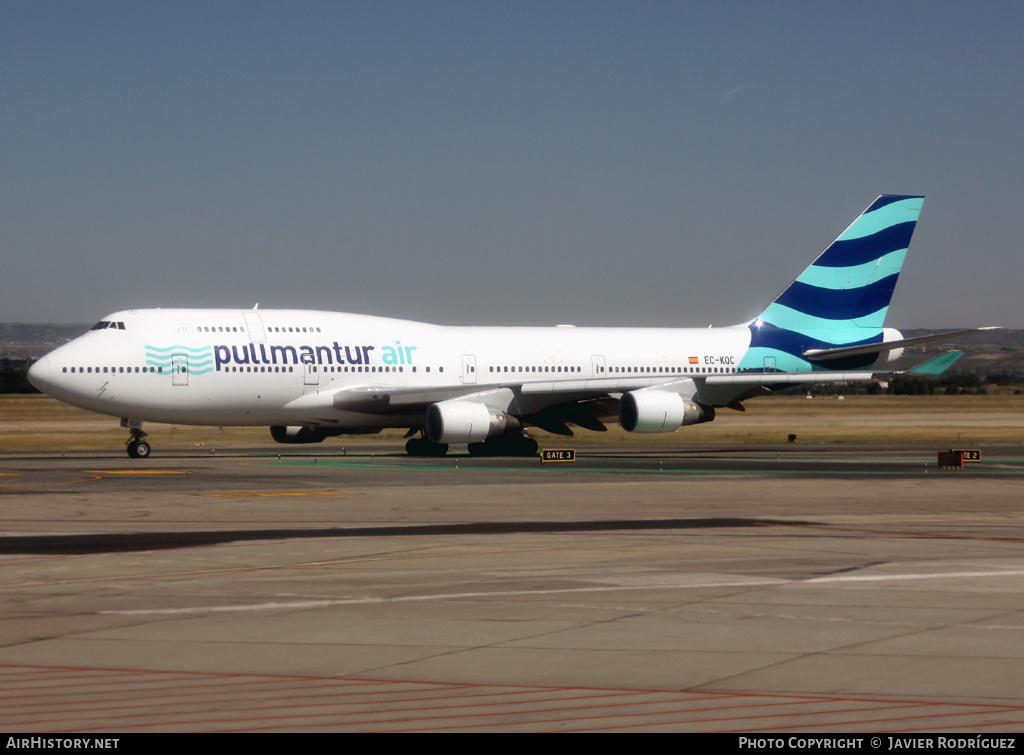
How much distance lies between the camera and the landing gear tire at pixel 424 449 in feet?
133

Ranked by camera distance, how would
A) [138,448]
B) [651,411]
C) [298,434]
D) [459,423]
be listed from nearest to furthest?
[459,423] < [138,448] < [651,411] < [298,434]

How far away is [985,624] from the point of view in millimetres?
10406

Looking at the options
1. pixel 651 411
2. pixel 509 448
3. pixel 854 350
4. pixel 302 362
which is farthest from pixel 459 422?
pixel 854 350

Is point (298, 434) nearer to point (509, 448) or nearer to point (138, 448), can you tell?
point (138, 448)

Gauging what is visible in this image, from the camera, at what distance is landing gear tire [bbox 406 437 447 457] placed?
133 ft

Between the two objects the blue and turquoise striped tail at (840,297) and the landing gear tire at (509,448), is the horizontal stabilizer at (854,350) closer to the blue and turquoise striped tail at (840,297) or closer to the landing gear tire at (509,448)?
the blue and turquoise striped tail at (840,297)

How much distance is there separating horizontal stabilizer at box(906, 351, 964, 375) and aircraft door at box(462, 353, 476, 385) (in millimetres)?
14635

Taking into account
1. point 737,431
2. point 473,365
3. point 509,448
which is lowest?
point 509,448

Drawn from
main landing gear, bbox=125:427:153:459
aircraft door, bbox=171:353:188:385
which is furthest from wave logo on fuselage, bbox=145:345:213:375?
main landing gear, bbox=125:427:153:459

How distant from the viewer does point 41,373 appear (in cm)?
3562

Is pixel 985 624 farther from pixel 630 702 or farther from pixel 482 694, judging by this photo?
pixel 482 694

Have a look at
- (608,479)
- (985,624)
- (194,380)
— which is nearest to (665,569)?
(985,624)

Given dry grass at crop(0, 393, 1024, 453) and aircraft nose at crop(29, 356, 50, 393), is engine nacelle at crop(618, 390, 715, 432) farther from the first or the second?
aircraft nose at crop(29, 356, 50, 393)

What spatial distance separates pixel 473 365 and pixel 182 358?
10.1m
